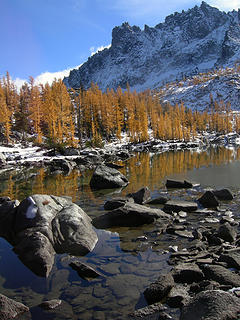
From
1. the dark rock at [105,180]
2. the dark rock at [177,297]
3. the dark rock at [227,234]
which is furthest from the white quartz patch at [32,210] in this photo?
the dark rock at [105,180]

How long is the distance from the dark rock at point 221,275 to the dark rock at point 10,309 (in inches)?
180

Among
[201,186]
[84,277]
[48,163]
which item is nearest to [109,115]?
[48,163]

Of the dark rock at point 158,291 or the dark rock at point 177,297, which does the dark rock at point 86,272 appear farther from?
the dark rock at point 177,297

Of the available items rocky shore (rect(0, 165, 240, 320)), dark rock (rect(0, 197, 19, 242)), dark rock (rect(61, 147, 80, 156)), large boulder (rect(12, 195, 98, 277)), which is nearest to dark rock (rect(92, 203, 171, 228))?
rocky shore (rect(0, 165, 240, 320))

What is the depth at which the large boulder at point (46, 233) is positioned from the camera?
757 cm

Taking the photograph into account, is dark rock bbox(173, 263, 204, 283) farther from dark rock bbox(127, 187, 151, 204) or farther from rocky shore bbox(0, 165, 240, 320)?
dark rock bbox(127, 187, 151, 204)

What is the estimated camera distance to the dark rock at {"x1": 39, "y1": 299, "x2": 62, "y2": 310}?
18.1ft

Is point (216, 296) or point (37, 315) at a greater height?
point (216, 296)

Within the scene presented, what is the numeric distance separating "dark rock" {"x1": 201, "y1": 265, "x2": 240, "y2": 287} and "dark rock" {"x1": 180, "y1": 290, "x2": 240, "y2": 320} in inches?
43.9

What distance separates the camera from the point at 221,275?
6.16 meters

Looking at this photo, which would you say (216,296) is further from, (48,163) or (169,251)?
(48,163)

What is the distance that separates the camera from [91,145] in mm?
56281

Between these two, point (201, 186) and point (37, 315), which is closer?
point (37, 315)

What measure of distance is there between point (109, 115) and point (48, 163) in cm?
4236
